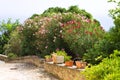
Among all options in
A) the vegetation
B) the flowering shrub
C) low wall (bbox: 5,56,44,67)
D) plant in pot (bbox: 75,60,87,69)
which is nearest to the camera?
the vegetation

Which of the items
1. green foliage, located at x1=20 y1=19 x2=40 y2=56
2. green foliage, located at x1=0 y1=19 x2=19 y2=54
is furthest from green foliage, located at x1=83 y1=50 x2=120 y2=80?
green foliage, located at x1=0 y1=19 x2=19 y2=54

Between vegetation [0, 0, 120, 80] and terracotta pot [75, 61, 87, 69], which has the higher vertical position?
vegetation [0, 0, 120, 80]


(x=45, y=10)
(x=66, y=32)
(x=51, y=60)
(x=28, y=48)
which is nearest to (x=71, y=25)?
(x=66, y=32)

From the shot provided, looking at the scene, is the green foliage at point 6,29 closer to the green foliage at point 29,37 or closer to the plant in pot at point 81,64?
the green foliage at point 29,37

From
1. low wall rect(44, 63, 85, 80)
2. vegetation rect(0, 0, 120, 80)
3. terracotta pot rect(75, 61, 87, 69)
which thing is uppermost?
vegetation rect(0, 0, 120, 80)

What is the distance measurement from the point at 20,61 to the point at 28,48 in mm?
1062

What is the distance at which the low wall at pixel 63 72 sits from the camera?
13.2 metres

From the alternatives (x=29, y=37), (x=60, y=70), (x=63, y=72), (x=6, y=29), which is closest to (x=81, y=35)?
(x=60, y=70)

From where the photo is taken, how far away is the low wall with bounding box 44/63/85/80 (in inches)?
520

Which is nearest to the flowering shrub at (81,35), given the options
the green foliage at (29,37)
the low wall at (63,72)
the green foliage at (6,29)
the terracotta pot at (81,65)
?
the low wall at (63,72)

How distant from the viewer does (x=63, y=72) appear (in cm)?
1488

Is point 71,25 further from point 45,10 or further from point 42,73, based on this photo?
point 45,10

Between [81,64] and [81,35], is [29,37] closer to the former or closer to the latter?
[81,35]

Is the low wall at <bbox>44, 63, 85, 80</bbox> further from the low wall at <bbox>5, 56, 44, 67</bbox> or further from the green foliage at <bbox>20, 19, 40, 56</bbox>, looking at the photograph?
the green foliage at <bbox>20, 19, 40, 56</bbox>
